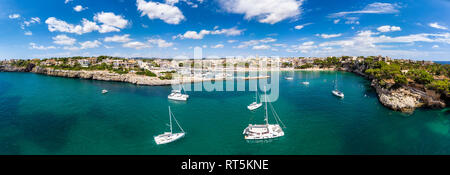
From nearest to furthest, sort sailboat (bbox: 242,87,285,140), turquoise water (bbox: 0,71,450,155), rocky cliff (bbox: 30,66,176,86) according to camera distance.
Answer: turquoise water (bbox: 0,71,450,155) < sailboat (bbox: 242,87,285,140) < rocky cliff (bbox: 30,66,176,86)

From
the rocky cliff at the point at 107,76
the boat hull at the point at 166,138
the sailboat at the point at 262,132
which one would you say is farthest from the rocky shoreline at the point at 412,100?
the rocky cliff at the point at 107,76

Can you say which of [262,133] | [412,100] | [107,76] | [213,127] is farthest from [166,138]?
[107,76]

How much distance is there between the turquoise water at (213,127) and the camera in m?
18.0

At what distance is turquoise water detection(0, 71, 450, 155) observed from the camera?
18.0 m

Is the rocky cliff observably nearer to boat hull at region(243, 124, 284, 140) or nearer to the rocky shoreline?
boat hull at region(243, 124, 284, 140)

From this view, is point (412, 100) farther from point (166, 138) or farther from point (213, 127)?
point (166, 138)

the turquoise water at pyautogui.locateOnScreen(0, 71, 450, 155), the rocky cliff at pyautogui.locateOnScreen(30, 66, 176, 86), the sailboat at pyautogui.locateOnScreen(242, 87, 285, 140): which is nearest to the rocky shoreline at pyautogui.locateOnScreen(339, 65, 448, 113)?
the turquoise water at pyautogui.locateOnScreen(0, 71, 450, 155)

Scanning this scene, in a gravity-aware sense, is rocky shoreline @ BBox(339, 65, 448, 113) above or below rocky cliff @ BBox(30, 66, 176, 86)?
below

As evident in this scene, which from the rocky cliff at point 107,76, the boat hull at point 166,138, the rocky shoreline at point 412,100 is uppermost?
the rocky cliff at point 107,76

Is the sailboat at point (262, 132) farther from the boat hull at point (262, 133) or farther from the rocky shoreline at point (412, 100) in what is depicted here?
the rocky shoreline at point (412, 100)

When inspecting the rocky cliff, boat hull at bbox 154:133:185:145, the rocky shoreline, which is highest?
the rocky cliff

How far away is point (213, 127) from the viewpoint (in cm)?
2269
